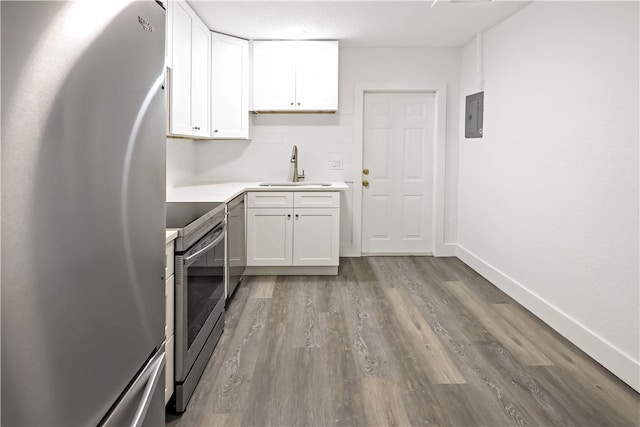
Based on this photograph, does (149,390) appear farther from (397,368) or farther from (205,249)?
(397,368)

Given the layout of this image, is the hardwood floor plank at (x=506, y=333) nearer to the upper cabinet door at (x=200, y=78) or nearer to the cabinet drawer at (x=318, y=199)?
the cabinet drawer at (x=318, y=199)

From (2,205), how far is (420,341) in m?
2.67

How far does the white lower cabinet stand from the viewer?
4430mm

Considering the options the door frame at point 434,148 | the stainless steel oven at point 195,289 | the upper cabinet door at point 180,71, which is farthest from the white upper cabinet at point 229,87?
the stainless steel oven at point 195,289

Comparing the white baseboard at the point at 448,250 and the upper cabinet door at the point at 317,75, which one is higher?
the upper cabinet door at the point at 317,75

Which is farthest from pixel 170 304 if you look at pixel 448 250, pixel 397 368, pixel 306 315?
pixel 448 250

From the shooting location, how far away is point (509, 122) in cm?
397

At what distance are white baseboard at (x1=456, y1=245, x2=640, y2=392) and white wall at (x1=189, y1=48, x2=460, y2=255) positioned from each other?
2.01 m

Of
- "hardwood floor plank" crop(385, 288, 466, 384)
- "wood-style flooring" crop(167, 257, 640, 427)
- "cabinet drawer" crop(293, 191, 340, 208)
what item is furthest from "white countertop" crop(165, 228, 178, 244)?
"cabinet drawer" crop(293, 191, 340, 208)

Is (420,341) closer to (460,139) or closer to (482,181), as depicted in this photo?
(482,181)

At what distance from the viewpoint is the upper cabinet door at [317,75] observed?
4.78 m

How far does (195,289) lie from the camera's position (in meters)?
2.28

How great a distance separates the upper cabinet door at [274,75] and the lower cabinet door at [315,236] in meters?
1.19

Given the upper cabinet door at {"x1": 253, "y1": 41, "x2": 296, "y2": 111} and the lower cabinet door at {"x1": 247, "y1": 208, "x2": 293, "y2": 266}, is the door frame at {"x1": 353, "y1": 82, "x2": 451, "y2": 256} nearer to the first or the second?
the upper cabinet door at {"x1": 253, "y1": 41, "x2": 296, "y2": 111}
